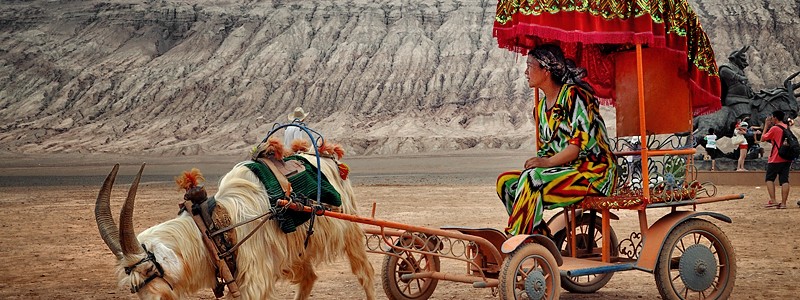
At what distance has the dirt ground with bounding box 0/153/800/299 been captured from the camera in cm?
897

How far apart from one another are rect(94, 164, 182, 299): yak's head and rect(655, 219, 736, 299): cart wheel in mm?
3648

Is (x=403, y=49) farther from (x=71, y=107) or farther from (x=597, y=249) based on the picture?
(x=597, y=249)

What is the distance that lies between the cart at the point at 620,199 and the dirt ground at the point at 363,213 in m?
0.92

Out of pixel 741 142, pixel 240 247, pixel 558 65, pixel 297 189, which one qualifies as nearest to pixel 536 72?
pixel 558 65

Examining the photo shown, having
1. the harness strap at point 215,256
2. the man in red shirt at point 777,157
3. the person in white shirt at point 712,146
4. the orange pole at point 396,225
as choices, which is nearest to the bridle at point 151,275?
the harness strap at point 215,256

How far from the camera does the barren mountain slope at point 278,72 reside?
62.5 metres

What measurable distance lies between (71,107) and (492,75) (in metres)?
31.9

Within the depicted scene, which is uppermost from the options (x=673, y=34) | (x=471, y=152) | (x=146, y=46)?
(x=146, y=46)

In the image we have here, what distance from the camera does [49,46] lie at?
3110 inches

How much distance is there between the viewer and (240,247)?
6324 mm

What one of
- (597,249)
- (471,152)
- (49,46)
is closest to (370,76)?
(471,152)

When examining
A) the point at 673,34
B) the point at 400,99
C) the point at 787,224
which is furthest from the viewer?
the point at 400,99

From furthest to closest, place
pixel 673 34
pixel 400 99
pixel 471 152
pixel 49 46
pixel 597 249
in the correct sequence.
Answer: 1. pixel 49 46
2. pixel 400 99
3. pixel 471 152
4. pixel 597 249
5. pixel 673 34

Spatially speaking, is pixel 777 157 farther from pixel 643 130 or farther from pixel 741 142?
pixel 643 130
